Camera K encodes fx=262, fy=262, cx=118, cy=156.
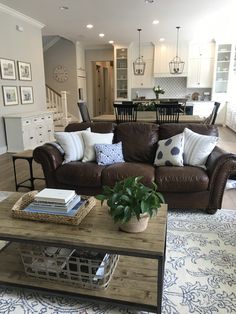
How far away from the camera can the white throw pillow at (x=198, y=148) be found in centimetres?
288

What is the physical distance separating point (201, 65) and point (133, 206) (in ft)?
28.1

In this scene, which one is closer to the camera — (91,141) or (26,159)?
(91,141)

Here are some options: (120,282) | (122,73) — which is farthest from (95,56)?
(120,282)

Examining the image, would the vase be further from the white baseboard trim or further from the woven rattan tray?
the white baseboard trim

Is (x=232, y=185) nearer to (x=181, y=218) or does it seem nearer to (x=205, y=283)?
(x=181, y=218)

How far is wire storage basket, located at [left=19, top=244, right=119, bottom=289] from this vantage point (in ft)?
5.35

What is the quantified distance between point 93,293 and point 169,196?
1408mm

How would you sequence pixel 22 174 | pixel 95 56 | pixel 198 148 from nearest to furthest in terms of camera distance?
1. pixel 198 148
2. pixel 22 174
3. pixel 95 56

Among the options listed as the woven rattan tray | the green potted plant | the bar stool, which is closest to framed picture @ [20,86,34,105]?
the bar stool

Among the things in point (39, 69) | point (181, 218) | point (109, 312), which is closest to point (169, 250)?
point (181, 218)

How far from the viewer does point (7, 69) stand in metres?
5.54

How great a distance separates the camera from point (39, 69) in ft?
22.4

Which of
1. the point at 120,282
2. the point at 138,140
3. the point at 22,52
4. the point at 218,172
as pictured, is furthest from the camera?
the point at 22,52

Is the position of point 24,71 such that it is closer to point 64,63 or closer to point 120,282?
point 64,63
